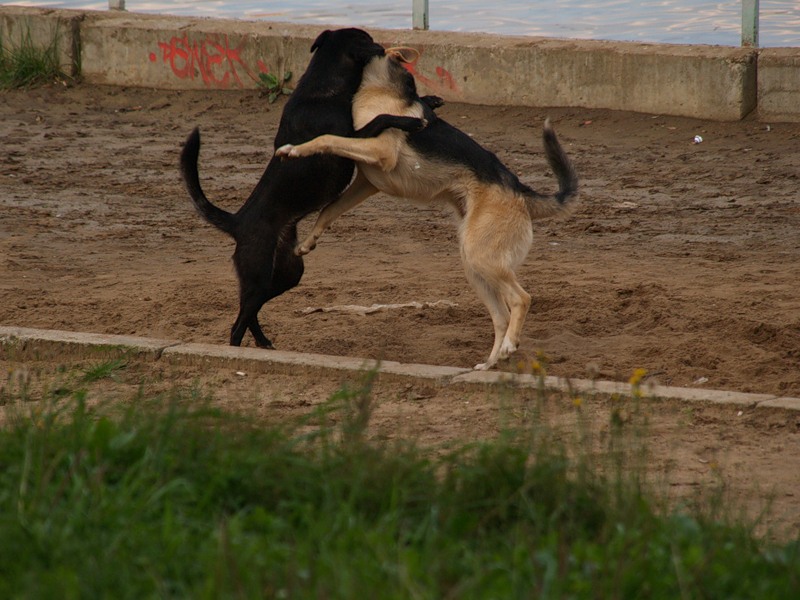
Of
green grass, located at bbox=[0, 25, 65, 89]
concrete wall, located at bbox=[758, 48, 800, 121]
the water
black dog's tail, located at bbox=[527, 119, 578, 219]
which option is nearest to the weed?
the water

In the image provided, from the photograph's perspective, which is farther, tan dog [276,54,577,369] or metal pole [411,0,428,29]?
metal pole [411,0,428,29]

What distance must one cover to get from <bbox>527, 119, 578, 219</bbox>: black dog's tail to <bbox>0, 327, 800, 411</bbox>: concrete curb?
114cm

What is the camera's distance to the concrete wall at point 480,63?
32.7 feet

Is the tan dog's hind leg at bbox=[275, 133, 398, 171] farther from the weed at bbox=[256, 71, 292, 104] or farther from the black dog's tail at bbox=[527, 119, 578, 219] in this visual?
the weed at bbox=[256, 71, 292, 104]

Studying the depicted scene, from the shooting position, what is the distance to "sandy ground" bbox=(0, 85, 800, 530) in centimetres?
533

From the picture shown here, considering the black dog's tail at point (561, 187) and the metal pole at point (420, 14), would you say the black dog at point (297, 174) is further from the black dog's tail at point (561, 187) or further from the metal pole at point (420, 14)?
the metal pole at point (420, 14)

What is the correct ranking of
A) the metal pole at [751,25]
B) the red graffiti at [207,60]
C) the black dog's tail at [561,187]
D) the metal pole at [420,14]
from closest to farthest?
1. the black dog's tail at [561,187]
2. the metal pole at [751,25]
3. the metal pole at [420,14]
4. the red graffiti at [207,60]

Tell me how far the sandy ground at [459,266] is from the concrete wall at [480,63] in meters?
0.21

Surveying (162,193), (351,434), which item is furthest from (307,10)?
(351,434)

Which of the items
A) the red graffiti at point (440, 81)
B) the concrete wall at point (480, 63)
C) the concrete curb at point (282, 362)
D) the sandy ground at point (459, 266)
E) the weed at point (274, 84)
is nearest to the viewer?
the concrete curb at point (282, 362)

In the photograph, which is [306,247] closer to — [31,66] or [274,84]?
[274,84]

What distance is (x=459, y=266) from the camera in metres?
7.31

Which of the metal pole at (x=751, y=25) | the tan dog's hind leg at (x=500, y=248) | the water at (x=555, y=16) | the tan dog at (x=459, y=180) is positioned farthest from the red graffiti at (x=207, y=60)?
the tan dog's hind leg at (x=500, y=248)

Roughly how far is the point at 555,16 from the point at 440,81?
135cm
